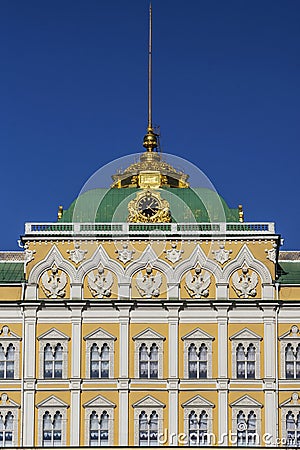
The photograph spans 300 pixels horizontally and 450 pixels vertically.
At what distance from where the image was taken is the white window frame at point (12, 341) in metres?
108

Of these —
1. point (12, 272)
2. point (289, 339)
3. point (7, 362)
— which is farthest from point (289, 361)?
point (12, 272)

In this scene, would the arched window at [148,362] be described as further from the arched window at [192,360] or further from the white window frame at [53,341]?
the white window frame at [53,341]

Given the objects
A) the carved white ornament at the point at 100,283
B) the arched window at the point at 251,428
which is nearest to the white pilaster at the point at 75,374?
the carved white ornament at the point at 100,283

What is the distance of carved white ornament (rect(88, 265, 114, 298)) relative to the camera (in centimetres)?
10888

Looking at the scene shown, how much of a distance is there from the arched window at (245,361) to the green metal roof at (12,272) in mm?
14032

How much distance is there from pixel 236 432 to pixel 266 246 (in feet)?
37.5

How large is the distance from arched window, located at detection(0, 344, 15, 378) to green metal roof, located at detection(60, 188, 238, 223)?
9.14 meters

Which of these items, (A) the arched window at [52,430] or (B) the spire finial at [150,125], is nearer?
(A) the arched window at [52,430]

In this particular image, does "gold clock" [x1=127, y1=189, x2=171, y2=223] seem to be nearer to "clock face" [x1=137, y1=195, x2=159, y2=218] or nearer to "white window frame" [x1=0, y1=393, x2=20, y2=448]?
"clock face" [x1=137, y1=195, x2=159, y2=218]

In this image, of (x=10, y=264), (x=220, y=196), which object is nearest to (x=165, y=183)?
(x=220, y=196)

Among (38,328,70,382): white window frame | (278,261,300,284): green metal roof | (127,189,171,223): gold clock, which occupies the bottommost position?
(38,328,70,382): white window frame

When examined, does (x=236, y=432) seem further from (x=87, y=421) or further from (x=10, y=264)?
(x=10, y=264)

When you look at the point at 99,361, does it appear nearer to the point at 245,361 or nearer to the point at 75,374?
the point at 75,374

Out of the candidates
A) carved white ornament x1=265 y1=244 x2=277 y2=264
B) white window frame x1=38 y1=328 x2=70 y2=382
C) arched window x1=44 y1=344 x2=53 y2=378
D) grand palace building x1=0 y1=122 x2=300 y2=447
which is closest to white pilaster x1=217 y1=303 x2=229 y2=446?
grand palace building x1=0 y1=122 x2=300 y2=447
